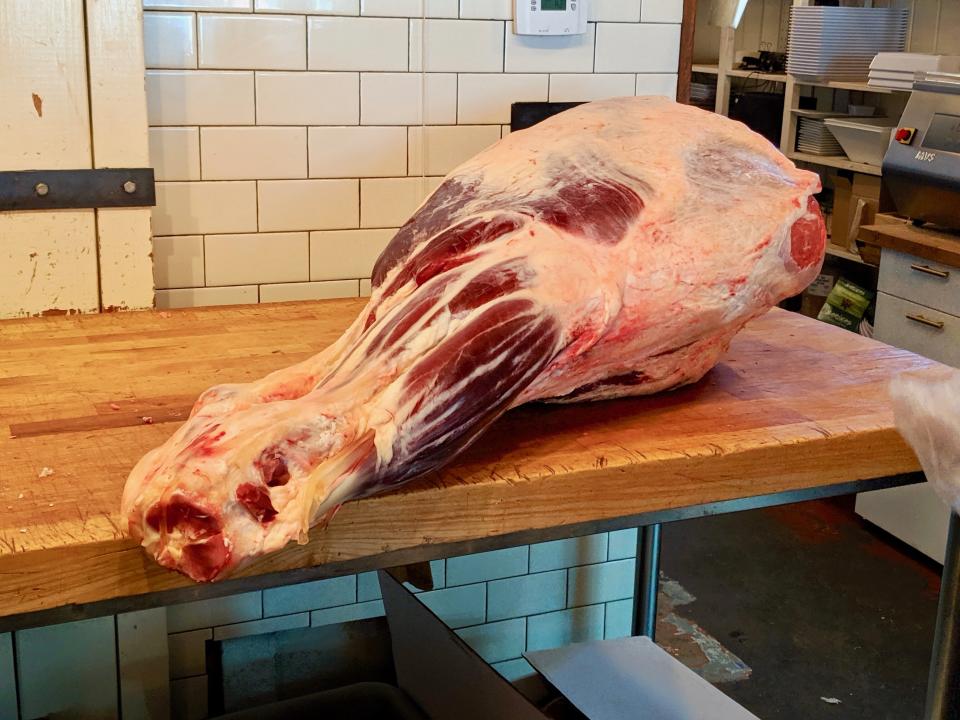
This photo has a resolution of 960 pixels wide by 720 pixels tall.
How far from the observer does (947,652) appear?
1.29 meters

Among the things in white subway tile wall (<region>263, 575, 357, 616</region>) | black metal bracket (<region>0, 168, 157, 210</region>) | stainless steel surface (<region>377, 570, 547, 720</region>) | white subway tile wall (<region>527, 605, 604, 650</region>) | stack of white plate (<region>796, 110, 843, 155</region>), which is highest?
black metal bracket (<region>0, 168, 157, 210</region>)

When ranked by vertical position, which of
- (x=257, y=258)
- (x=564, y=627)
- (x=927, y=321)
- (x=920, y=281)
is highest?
(x=257, y=258)

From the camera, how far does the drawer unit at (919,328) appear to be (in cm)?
299

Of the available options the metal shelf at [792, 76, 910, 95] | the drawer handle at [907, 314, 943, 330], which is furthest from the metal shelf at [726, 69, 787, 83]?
the drawer handle at [907, 314, 943, 330]

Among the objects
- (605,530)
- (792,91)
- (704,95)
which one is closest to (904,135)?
(792,91)

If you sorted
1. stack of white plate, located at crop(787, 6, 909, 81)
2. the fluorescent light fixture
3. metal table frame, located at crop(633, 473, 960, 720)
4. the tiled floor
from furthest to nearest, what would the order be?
stack of white plate, located at crop(787, 6, 909, 81), the tiled floor, the fluorescent light fixture, metal table frame, located at crop(633, 473, 960, 720)

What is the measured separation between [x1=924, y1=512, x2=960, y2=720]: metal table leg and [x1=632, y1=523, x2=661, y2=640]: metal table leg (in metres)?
0.64

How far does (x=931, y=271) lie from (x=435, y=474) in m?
2.44

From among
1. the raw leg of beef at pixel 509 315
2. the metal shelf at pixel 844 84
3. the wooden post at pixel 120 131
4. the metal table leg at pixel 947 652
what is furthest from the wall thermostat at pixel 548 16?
the metal shelf at pixel 844 84

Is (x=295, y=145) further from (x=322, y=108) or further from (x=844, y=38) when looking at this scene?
(x=844, y=38)

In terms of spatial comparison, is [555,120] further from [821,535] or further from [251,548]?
[821,535]

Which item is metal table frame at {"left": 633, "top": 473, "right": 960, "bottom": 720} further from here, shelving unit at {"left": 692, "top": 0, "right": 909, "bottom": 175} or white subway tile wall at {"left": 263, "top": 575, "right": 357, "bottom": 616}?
shelving unit at {"left": 692, "top": 0, "right": 909, "bottom": 175}

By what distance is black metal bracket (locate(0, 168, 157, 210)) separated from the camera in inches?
56.6

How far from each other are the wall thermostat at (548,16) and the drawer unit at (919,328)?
5.55 feet
